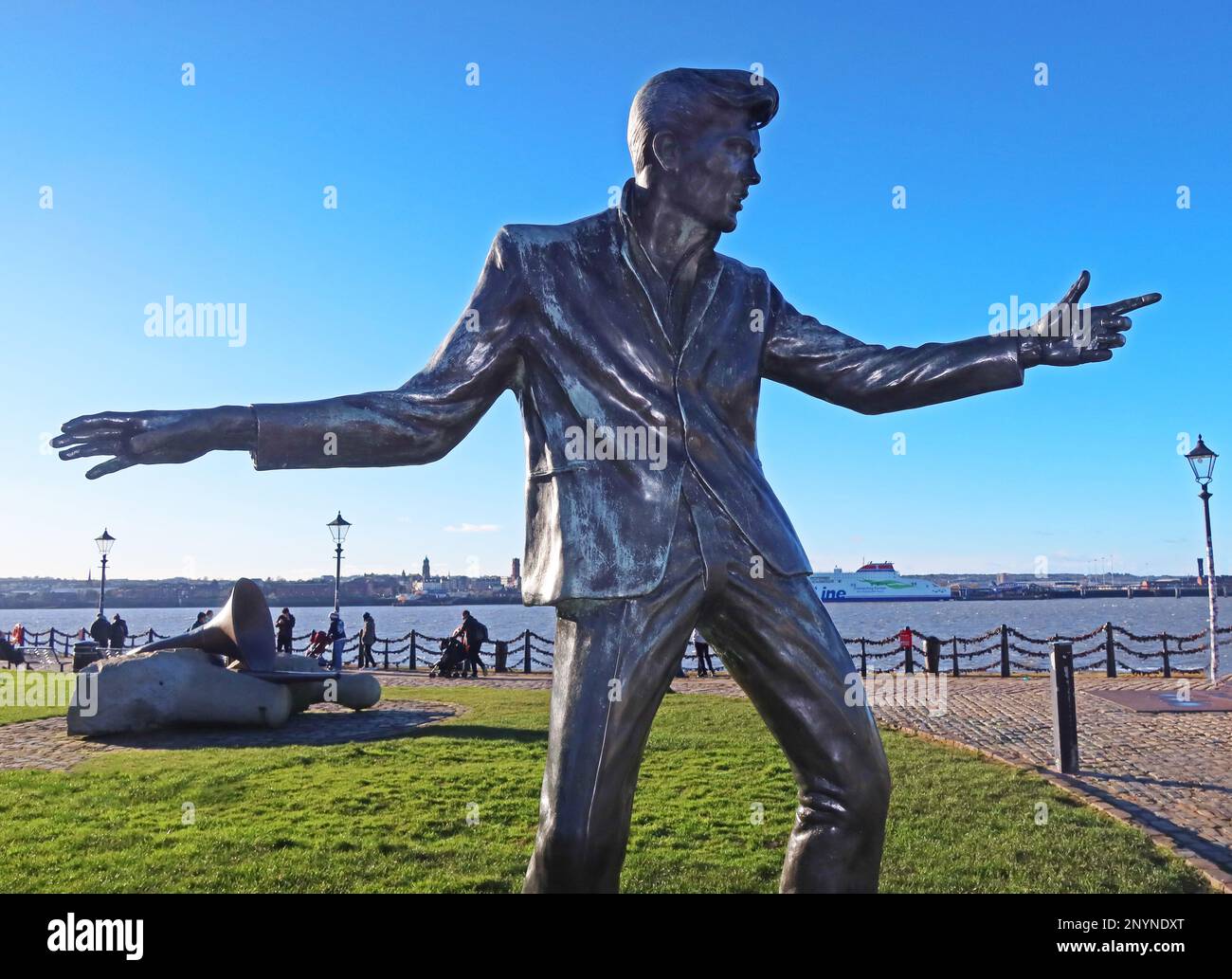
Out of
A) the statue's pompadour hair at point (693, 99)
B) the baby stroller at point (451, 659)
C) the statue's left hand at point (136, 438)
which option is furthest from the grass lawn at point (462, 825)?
the baby stroller at point (451, 659)

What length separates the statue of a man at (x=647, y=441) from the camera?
2.25 metres

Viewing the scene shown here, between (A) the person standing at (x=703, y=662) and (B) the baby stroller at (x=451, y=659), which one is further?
(B) the baby stroller at (x=451, y=659)

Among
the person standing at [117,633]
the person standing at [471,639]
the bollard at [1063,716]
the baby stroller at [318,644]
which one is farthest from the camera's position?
the person standing at [117,633]

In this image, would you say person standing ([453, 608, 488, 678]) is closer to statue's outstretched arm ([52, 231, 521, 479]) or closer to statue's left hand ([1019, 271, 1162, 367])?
statue's outstretched arm ([52, 231, 521, 479])

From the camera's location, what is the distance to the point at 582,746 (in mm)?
2215

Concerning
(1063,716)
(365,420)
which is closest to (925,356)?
(365,420)

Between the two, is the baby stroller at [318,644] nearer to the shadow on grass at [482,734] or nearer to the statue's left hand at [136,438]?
the shadow on grass at [482,734]

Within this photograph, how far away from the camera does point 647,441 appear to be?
244 centimetres

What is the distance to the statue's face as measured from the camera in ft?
8.35

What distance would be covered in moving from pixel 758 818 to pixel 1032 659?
94.7ft

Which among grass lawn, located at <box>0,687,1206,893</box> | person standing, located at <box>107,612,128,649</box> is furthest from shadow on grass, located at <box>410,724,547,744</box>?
person standing, located at <box>107,612,128,649</box>

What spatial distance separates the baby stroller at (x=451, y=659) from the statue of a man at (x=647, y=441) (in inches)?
769
